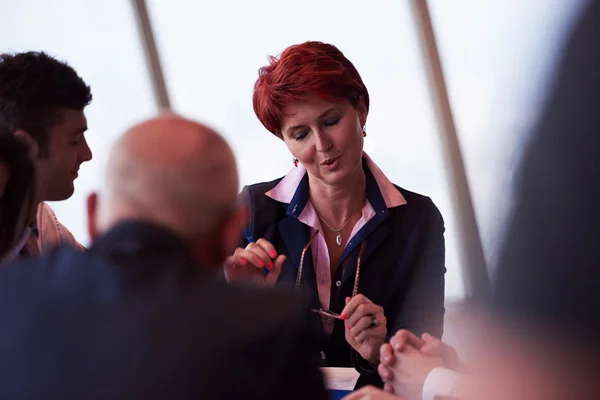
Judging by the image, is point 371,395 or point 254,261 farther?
point 254,261

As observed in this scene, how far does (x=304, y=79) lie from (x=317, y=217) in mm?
444

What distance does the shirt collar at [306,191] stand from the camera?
2.03 m

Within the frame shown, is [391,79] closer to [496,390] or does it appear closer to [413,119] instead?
[413,119]

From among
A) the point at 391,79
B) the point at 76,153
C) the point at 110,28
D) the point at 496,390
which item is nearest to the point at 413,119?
the point at 391,79

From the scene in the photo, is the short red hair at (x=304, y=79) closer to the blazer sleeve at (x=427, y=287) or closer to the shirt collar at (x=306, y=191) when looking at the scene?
the shirt collar at (x=306, y=191)

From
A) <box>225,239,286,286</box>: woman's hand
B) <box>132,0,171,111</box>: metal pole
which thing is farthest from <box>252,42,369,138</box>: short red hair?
<box>132,0,171,111</box>: metal pole

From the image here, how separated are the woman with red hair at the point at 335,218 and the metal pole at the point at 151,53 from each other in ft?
7.57

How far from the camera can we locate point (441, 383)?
1204mm

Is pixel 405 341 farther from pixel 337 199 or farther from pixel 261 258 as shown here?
pixel 337 199

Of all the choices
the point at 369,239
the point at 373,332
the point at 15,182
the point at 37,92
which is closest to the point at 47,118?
the point at 37,92

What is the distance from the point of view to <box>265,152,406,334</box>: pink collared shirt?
1951 millimetres

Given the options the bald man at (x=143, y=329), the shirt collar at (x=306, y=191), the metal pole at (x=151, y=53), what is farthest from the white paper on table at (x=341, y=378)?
the metal pole at (x=151, y=53)

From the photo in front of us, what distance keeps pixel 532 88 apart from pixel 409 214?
174 cm

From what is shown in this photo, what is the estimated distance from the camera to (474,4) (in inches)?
18.8
